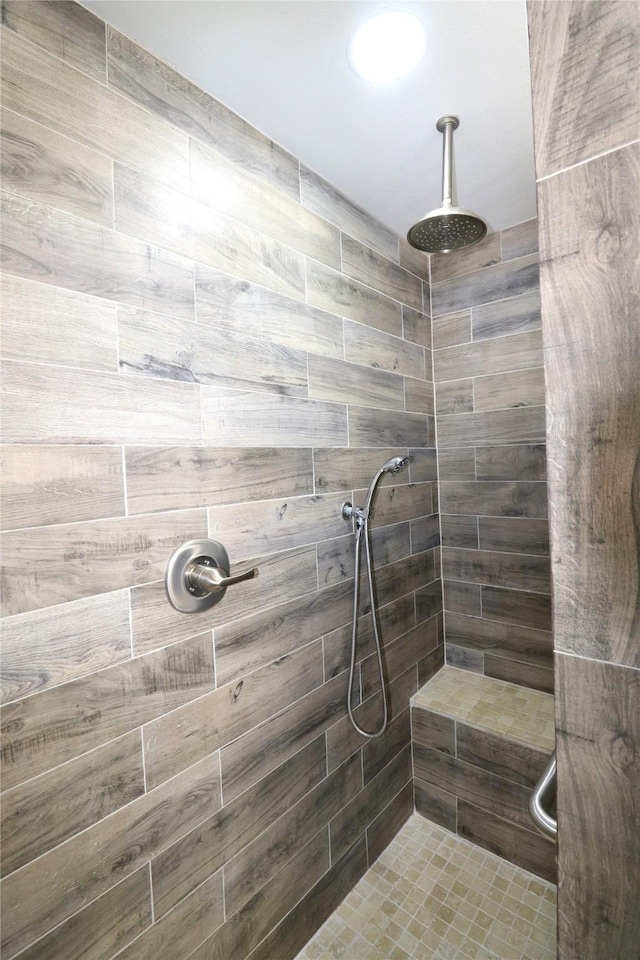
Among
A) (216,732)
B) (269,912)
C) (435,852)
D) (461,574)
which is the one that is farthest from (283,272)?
(435,852)

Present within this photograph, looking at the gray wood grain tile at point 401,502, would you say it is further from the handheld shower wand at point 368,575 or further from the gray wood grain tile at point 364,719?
the gray wood grain tile at point 364,719

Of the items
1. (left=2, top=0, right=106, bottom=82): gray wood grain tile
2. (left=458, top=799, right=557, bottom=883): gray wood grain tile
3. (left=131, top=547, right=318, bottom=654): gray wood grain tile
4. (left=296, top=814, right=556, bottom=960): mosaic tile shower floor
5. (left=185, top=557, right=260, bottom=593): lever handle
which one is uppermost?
(left=2, top=0, right=106, bottom=82): gray wood grain tile

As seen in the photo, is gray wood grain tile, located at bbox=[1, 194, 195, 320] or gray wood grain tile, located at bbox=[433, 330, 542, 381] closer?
gray wood grain tile, located at bbox=[1, 194, 195, 320]

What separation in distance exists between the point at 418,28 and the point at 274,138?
48 centimetres

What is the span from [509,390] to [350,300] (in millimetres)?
845

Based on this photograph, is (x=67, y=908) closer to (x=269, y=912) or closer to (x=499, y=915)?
(x=269, y=912)

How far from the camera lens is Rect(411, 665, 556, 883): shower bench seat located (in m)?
1.59

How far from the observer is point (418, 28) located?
1024 millimetres

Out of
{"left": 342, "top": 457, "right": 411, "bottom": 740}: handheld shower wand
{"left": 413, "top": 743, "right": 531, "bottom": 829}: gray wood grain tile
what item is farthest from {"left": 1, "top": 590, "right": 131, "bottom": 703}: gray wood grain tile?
{"left": 413, "top": 743, "right": 531, "bottom": 829}: gray wood grain tile

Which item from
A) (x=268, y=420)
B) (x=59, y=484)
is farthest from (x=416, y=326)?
(x=59, y=484)

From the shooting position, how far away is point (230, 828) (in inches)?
44.9

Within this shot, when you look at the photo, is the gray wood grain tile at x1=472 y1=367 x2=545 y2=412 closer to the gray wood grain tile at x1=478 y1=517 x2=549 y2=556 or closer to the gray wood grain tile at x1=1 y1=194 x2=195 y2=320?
the gray wood grain tile at x1=478 y1=517 x2=549 y2=556

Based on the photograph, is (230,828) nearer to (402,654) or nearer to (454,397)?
(402,654)

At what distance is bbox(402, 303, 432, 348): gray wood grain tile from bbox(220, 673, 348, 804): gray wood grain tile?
1429 millimetres
